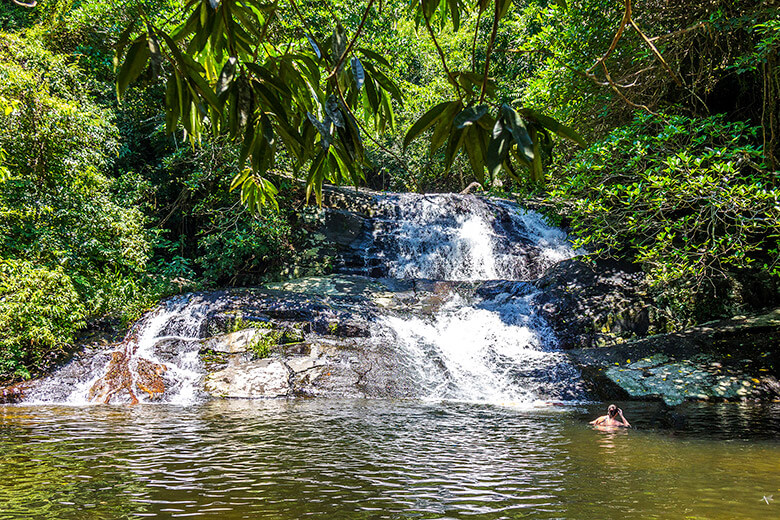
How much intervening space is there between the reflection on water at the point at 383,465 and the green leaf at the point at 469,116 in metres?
2.66

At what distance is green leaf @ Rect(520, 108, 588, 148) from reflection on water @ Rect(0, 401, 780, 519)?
2.63 metres

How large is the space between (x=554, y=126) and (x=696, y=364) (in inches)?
361

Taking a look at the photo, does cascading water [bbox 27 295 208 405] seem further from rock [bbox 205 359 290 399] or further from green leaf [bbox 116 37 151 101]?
green leaf [bbox 116 37 151 101]

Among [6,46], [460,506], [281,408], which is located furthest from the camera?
[6,46]

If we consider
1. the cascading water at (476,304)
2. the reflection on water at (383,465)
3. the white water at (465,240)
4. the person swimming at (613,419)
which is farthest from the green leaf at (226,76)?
the white water at (465,240)

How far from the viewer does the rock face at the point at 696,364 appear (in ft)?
27.3

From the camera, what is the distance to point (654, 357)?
930 centimetres

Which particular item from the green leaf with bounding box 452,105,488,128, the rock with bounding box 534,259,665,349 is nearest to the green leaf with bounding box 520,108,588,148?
the green leaf with bounding box 452,105,488,128

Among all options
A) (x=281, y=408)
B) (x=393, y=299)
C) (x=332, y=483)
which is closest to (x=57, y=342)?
(x=281, y=408)

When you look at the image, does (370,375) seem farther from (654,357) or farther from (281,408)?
(654,357)

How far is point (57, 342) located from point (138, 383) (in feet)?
5.57

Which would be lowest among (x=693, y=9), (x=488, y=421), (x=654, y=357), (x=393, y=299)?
(x=488, y=421)

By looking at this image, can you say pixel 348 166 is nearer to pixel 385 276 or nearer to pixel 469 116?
pixel 469 116

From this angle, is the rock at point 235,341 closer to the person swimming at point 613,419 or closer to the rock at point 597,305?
the rock at point 597,305
